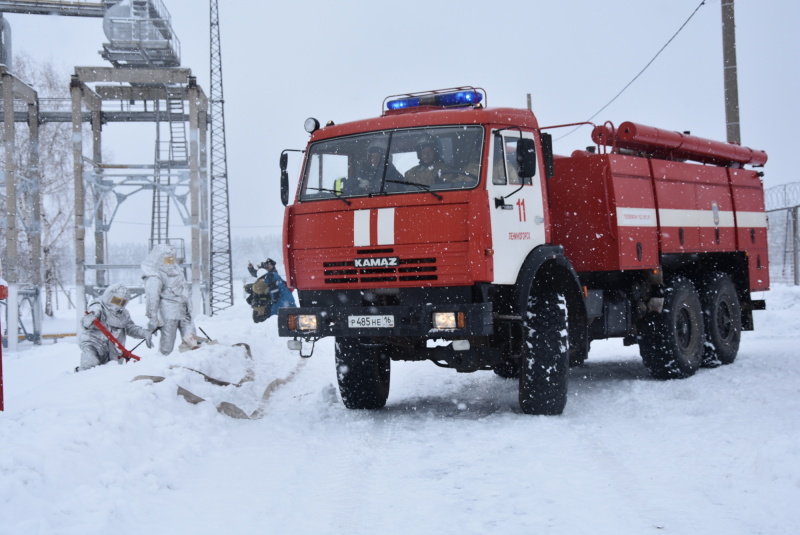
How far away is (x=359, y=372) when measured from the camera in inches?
322

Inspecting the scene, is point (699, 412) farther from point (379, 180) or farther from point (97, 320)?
point (97, 320)

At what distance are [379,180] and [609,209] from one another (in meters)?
2.76

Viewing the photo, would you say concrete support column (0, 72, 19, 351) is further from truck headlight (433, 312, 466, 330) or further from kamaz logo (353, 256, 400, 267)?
truck headlight (433, 312, 466, 330)

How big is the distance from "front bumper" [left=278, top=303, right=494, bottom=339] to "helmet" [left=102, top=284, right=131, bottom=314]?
3.86 m

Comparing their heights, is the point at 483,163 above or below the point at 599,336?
above

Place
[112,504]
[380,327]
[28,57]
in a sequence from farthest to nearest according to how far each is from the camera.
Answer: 1. [28,57]
2. [380,327]
3. [112,504]

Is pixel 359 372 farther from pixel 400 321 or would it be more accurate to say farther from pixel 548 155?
pixel 548 155

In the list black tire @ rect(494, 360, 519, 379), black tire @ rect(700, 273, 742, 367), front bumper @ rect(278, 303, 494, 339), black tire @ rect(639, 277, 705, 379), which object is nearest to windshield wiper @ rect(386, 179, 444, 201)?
front bumper @ rect(278, 303, 494, 339)

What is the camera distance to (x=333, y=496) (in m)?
5.05

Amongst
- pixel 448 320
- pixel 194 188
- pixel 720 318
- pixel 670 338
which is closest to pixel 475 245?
pixel 448 320

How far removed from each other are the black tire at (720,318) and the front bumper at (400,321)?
5.16 metres

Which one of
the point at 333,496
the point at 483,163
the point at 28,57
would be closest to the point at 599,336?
the point at 483,163

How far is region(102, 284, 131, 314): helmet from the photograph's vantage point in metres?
10.3

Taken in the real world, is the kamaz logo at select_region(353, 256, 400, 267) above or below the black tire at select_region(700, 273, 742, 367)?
above
